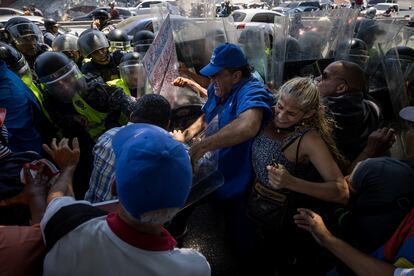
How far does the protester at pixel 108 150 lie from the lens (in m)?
1.86

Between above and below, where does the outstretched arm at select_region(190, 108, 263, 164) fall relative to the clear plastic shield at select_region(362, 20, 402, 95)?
above

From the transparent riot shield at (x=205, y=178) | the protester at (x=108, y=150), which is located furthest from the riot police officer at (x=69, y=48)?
the transparent riot shield at (x=205, y=178)

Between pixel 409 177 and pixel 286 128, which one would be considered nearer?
pixel 409 177

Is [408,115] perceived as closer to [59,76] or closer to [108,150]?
[108,150]

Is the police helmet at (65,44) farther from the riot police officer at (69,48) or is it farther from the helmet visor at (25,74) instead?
the helmet visor at (25,74)

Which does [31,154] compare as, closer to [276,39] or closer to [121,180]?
[121,180]

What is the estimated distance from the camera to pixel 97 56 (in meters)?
4.20

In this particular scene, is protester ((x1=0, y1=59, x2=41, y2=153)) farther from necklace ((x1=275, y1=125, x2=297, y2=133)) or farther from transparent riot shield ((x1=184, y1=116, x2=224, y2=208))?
necklace ((x1=275, y1=125, x2=297, y2=133))

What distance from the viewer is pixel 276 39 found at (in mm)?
3498

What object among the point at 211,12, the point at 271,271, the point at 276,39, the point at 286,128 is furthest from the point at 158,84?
the point at 271,271

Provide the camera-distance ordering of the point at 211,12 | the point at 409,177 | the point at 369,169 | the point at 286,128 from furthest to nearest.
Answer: the point at 211,12, the point at 286,128, the point at 369,169, the point at 409,177

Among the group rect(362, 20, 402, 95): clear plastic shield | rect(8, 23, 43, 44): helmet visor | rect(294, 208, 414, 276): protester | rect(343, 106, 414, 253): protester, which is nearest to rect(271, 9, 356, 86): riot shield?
rect(362, 20, 402, 95): clear plastic shield

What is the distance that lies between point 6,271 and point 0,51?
243 centimetres

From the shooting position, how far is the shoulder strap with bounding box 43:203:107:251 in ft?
3.72
